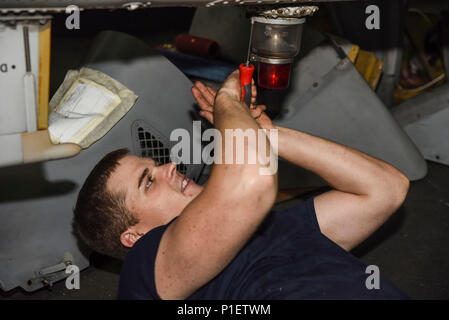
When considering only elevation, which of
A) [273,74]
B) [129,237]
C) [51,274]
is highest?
[273,74]

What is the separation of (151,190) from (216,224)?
1.11 ft

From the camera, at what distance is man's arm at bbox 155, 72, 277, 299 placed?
86 centimetres

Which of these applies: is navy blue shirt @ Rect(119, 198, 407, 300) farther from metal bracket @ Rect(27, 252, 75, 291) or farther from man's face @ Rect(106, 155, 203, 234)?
metal bracket @ Rect(27, 252, 75, 291)

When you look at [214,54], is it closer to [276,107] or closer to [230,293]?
[276,107]

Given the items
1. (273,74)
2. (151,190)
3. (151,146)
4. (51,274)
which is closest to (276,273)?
(151,190)

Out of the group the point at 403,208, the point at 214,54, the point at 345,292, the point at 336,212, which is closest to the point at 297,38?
the point at 336,212

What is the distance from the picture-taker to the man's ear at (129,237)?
1155 mm

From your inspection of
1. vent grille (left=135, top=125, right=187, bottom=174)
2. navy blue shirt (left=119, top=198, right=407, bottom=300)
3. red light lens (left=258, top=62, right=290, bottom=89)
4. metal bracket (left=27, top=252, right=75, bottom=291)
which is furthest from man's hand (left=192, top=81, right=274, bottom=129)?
metal bracket (left=27, top=252, right=75, bottom=291)

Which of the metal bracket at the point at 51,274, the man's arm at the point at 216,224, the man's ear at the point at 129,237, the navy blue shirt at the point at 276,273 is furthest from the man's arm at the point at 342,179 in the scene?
the metal bracket at the point at 51,274

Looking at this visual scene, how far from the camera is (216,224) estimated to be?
2.86 ft

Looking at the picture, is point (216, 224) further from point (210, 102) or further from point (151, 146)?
point (151, 146)

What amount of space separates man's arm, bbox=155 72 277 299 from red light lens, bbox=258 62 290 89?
329 mm
